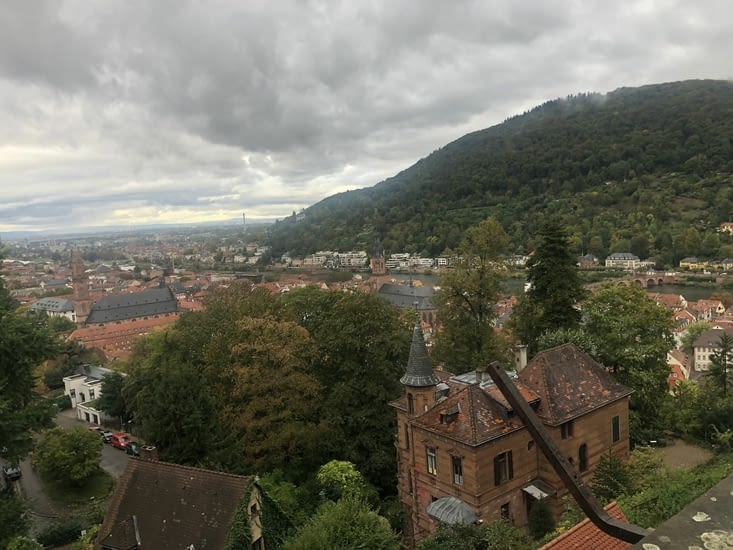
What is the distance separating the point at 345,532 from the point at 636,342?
790 inches

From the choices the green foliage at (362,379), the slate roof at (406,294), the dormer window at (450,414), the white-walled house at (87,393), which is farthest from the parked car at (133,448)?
the slate roof at (406,294)

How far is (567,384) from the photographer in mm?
21906

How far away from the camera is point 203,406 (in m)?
24.9

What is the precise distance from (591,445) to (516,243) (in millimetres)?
128589

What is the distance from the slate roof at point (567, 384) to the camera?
21.0 meters

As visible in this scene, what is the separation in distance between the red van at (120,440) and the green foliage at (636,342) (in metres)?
32.6

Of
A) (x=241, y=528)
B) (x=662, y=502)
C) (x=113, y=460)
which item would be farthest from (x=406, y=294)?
(x=662, y=502)

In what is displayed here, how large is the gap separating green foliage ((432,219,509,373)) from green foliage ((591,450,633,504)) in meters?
11.3

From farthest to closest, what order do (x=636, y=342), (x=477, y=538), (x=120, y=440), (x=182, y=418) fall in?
(x=120, y=440)
(x=636, y=342)
(x=182, y=418)
(x=477, y=538)

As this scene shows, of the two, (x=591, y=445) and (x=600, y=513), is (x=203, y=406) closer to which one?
(x=591, y=445)

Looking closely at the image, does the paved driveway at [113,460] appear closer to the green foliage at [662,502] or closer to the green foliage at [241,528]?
the green foliage at [241,528]

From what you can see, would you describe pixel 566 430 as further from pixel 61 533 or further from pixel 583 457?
pixel 61 533

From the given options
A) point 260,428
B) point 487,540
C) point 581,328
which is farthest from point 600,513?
point 581,328

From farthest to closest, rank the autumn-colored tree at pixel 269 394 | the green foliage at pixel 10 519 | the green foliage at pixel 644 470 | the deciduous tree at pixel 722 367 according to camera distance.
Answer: the deciduous tree at pixel 722 367 → the autumn-colored tree at pixel 269 394 → the green foliage at pixel 644 470 → the green foliage at pixel 10 519
